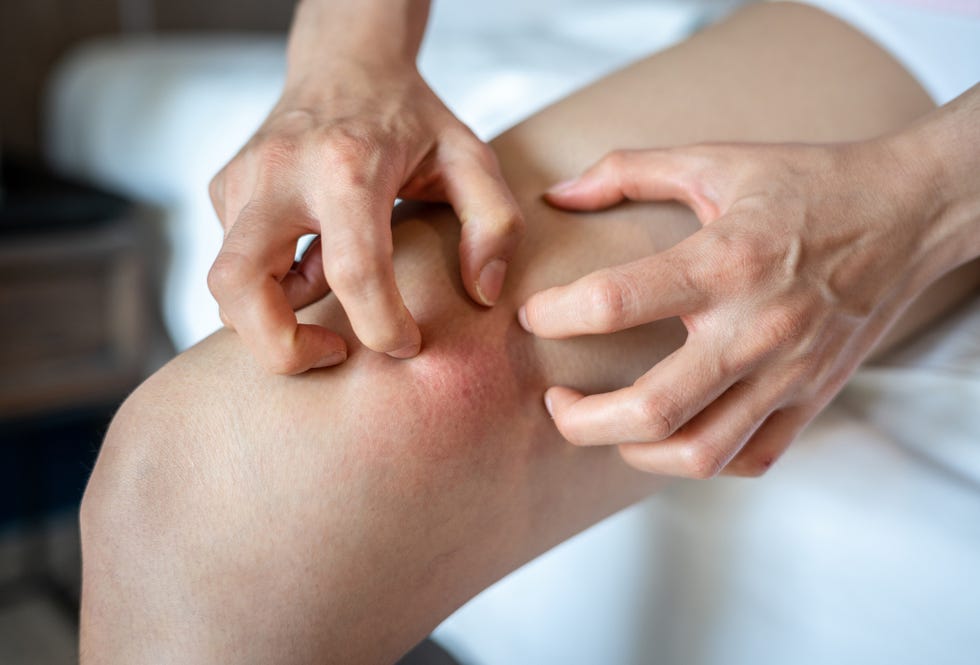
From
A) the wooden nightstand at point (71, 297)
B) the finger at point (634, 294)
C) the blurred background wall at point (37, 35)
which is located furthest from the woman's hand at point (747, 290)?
the blurred background wall at point (37, 35)

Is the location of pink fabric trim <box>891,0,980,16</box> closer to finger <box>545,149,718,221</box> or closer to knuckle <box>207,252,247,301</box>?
finger <box>545,149,718,221</box>

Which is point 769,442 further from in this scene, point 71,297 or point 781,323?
point 71,297

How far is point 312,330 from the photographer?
16.7 inches

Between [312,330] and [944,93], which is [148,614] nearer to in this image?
[312,330]

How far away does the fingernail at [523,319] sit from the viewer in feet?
1.52

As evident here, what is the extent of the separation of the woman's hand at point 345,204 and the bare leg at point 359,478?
0.8 inches

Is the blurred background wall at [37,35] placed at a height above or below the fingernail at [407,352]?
below

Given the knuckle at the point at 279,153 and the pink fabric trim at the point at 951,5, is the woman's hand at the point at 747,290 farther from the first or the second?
the pink fabric trim at the point at 951,5

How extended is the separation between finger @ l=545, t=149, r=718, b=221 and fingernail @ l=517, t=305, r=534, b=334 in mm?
83

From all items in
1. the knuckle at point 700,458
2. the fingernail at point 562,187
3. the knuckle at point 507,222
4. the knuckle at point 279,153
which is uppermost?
the knuckle at point 279,153

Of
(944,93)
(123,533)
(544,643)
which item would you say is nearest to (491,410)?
(123,533)

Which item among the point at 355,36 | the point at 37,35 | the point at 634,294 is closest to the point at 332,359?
the point at 634,294

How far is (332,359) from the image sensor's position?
0.44 metres

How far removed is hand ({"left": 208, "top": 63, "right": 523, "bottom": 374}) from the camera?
414 mm
